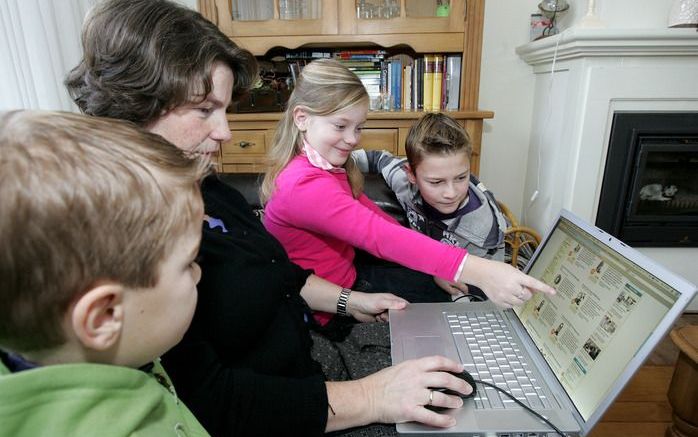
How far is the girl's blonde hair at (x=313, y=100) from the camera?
3.95 feet

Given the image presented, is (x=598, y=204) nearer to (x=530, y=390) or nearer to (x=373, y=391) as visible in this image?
(x=530, y=390)

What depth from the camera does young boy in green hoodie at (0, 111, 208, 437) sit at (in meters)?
0.36

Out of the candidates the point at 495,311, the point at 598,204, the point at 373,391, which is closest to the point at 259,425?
the point at 373,391

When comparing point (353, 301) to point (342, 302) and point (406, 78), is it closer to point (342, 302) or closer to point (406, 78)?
point (342, 302)

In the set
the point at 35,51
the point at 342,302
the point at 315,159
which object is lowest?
the point at 342,302

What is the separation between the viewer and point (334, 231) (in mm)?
1080

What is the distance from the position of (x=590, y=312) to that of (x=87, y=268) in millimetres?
778

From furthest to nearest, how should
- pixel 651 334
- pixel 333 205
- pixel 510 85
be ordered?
pixel 510 85
pixel 333 205
pixel 651 334

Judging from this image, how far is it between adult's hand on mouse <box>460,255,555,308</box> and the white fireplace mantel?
5.07ft

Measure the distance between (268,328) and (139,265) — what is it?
416 millimetres

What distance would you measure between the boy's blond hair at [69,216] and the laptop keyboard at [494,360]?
0.60 meters

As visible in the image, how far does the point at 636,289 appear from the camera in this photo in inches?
26.6

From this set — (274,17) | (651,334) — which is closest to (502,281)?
(651,334)

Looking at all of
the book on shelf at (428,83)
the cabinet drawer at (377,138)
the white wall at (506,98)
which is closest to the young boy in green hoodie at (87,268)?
the cabinet drawer at (377,138)
